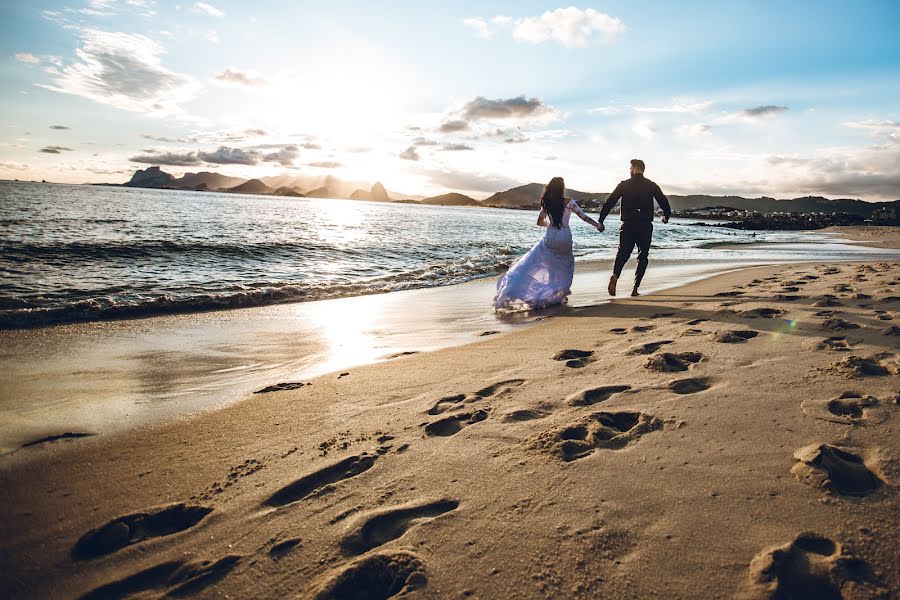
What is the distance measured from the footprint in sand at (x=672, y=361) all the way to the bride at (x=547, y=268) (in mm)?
4018

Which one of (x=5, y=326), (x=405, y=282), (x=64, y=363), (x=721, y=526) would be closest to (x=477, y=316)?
(x=405, y=282)

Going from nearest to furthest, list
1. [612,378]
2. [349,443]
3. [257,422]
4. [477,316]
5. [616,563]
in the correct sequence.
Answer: [616,563] → [349,443] → [257,422] → [612,378] → [477,316]

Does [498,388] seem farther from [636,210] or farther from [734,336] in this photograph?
[636,210]

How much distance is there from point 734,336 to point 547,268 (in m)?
3.95

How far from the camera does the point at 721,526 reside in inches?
72.6

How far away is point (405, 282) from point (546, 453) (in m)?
9.66

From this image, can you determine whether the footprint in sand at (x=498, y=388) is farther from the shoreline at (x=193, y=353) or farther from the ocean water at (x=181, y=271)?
the ocean water at (x=181, y=271)

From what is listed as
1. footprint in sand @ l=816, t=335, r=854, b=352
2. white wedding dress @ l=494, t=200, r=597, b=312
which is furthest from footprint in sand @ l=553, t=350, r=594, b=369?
white wedding dress @ l=494, t=200, r=597, b=312

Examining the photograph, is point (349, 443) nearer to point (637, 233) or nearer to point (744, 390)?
point (744, 390)

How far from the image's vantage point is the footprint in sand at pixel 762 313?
5.75 m

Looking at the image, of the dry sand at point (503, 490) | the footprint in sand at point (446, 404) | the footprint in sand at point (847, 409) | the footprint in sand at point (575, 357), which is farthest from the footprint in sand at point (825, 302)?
the footprint in sand at point (446, 404)

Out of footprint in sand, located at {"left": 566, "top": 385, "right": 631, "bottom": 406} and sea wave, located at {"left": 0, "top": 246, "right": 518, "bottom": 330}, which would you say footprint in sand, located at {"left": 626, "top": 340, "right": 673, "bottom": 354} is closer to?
footprint in sand, located at {"left": 566, "top": 385, "right": 631, "bottom": 406}

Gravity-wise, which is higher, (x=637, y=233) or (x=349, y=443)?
(x=637, y=233)

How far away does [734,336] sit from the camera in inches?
183
